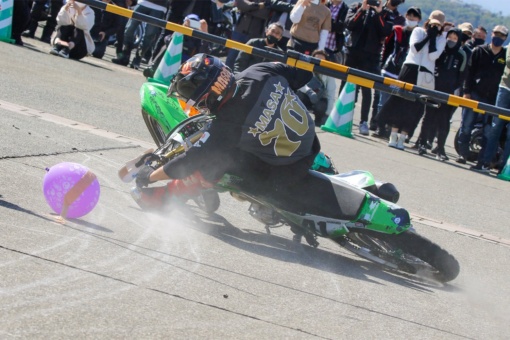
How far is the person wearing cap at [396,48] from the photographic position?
15.5 m

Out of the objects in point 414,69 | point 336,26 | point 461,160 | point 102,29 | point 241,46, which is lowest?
point 102,29

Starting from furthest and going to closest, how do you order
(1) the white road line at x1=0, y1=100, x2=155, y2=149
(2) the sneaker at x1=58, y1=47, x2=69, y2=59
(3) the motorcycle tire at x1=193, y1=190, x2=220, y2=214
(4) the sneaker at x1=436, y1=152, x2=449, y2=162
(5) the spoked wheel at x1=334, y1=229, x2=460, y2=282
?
1. (2) the sneaker at x1=58, y1=47, x2=69, y2=59
2. (4) the sneaker at x1=436, y1=152, x2=449, y2=162
3. (1) the white road line at x1=0, y1=100, x2=155, y2=149
4. (3) the motorcycle tire at x1=193, y1=190, x2=220, y2=214
5. (5) the spoked wheel at x1=334, y1=229, x2=460, y2=282

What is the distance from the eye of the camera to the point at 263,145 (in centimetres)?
687

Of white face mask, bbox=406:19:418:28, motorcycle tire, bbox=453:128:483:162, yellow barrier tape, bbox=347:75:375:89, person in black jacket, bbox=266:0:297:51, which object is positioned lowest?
motorcycle tire, bbox=453:128:483:162

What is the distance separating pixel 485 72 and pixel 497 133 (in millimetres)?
1007

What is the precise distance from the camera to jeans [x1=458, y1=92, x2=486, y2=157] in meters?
14.6

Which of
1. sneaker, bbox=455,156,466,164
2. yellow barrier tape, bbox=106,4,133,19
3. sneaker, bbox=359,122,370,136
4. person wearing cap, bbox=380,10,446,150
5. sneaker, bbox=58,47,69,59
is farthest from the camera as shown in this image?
sneaker, bbox=58,47,69,59

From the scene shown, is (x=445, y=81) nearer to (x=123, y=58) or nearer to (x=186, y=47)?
(x=186, y=47)

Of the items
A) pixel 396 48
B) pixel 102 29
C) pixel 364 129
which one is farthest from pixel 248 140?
pixel 102 29

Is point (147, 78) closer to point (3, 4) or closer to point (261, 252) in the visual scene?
point (3, 4)

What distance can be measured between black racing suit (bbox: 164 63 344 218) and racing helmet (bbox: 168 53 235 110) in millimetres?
108

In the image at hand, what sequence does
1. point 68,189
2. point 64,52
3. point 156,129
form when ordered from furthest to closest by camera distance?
point 64,52 → point 156,129 → point 68,189

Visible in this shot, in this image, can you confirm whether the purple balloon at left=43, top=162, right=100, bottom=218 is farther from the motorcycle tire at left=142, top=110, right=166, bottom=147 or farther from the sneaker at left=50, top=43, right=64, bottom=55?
the sneaker at left=50, top=43, right=64, bottom=55

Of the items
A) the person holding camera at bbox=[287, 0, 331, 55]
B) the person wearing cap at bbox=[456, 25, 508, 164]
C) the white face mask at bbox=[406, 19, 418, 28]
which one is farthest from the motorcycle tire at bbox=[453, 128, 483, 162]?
the person holding camera at bbox=[287, 0, 331, 55]
